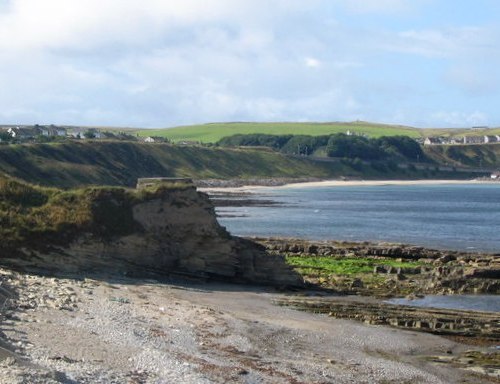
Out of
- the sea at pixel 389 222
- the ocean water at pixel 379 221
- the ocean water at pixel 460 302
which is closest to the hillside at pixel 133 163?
the sea at pixel 389 222

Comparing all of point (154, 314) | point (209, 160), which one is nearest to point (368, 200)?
point (209, 160)

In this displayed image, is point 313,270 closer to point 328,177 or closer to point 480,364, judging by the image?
point 480,364

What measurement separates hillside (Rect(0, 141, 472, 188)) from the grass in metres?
36.3

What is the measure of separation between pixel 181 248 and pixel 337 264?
46.2 feet

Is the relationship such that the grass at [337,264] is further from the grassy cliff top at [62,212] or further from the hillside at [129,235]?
the grassy cliff top at [62,212]

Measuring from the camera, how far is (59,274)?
3023 cm

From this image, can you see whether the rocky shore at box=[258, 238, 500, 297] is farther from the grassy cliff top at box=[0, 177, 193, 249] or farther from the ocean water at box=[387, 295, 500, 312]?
the grassy cliff top at box=[0, 177, 193, 249]

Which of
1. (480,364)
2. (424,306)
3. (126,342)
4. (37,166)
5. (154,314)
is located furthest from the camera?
(37,166)

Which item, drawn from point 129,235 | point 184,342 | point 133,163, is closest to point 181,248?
point 129,235

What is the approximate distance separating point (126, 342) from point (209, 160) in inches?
5945

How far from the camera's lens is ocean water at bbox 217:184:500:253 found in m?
67.3

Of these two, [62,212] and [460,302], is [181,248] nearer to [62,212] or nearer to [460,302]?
[62,212]

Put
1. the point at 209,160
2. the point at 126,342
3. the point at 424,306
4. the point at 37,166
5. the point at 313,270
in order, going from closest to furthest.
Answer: the point at 126,342
the point at 424,306
the point at 313,270
the point at 37,166
the point at 209,160

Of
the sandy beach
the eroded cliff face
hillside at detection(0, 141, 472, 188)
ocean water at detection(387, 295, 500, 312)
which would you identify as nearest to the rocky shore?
ocean water at detection(387, 295, 500, 312)
